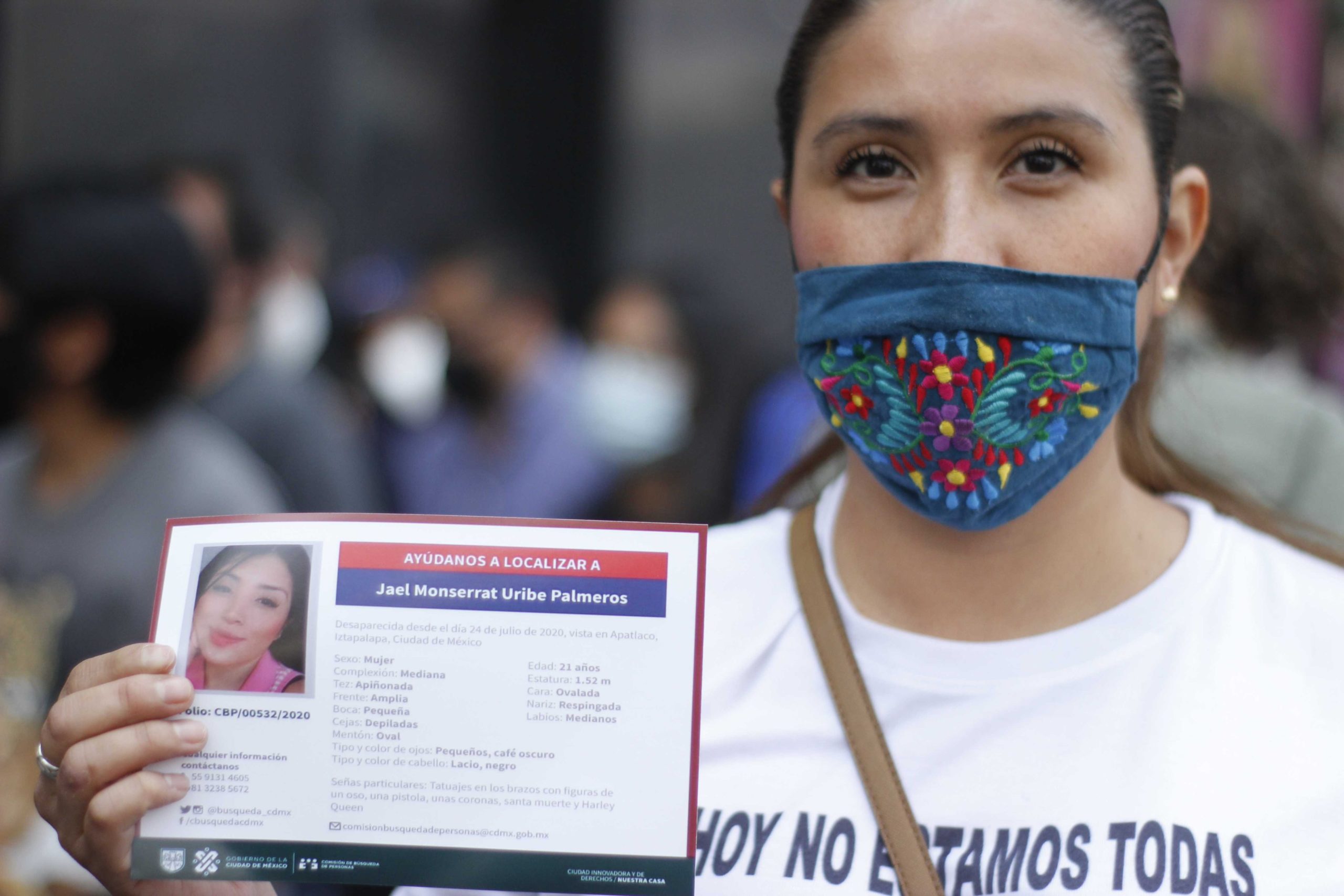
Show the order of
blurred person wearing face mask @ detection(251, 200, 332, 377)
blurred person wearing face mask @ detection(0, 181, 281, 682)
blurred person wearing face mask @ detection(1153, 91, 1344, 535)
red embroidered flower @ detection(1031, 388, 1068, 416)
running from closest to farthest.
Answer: red embroidered flower @ detection(1031, 388, 1068, 416) < blurred person wearing face mask @ detection(1153, 91, 1344, 535) < blurred person wearing face mask @ detection(0, 181, 281, 682) < blurred person wearing face mask @ detection(251, 200, 332, 377)

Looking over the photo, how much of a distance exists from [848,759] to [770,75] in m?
8.49

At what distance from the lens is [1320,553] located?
2.00 m

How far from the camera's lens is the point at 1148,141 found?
1.86 meters

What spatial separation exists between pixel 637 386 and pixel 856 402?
13.7 ft

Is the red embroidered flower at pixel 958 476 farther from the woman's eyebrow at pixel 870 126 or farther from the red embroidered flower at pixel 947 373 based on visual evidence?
the woman's eyebrow at pixel 870 126

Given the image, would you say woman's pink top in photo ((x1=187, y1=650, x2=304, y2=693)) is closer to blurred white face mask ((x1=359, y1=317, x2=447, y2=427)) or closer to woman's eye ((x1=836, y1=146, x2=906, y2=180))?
woman's eye ((x1=836, y1=146, x2=906, y2=180))

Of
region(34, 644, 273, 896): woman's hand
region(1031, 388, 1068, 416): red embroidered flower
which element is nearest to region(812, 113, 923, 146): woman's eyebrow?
region(1031, 388, 1068, 416): red embroidered flower

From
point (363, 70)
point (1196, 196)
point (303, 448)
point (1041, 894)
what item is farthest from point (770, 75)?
point (1041, 894)

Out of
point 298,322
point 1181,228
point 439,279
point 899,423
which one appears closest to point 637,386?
point 439,279

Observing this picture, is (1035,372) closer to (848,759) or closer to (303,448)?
(848,759)

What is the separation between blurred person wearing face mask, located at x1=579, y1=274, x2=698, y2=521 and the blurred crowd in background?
0.02 metres

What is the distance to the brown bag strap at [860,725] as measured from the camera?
1676 millimetres

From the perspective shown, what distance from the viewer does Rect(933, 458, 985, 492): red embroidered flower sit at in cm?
176

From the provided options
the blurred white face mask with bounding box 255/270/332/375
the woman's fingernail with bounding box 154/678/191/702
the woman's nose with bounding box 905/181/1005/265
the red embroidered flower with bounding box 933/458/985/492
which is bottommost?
the woman's fingernail with bounding box 154/678/191/702
